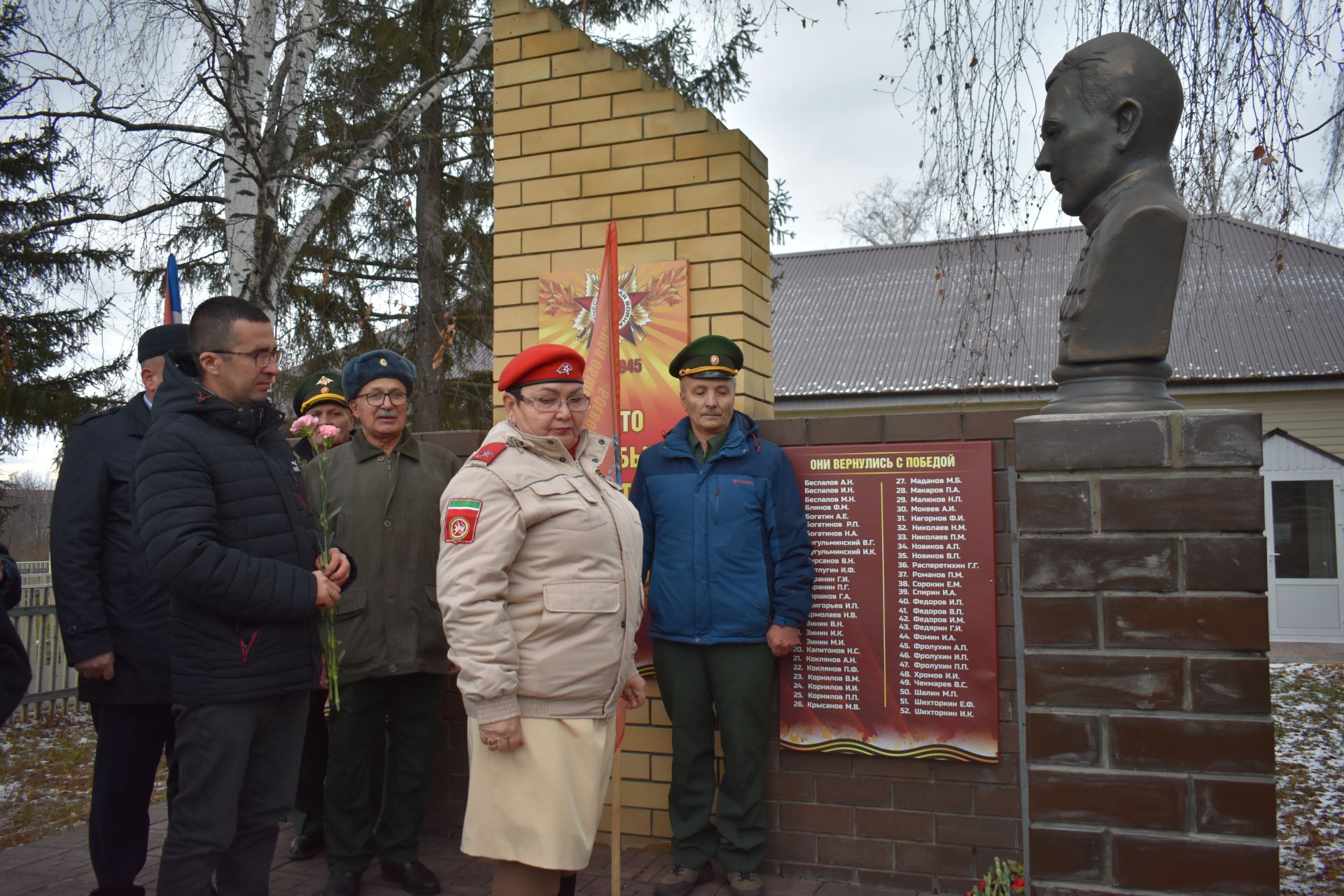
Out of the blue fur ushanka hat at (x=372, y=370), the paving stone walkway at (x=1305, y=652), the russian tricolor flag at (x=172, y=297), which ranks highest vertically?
the russian tricolor flag at (x=172, y=297)

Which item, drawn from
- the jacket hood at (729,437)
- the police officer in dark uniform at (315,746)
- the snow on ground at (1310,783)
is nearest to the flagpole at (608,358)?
the jacket hood at (729,437)

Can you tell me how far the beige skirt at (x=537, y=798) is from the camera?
2.69 metres

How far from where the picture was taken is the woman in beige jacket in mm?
Answer: 2654

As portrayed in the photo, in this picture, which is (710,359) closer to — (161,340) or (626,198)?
(626,198)

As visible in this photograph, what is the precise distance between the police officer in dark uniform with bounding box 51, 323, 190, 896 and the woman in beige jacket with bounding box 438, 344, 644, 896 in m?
1.33

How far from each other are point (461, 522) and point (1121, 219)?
1.84 m

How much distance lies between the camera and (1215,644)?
1966 millimetres

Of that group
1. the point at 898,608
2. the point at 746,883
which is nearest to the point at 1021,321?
the point at 898,608

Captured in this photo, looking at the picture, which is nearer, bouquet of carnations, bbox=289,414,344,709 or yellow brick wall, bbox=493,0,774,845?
bouquet of carnations, bbox=289,414,344,709

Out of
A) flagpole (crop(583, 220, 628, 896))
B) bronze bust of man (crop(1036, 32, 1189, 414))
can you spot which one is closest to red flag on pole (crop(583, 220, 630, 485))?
flagpole (crop(583, 220, 628, 896))

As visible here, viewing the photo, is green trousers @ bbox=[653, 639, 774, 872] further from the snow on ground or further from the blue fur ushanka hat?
the snow on ground

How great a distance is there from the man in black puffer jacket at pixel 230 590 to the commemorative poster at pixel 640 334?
1.55 m

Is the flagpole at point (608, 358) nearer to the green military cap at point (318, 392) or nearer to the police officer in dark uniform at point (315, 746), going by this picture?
the police officer in dark uniform at point (315, 746)

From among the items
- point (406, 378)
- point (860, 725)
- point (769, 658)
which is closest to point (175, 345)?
point (406, 378)
